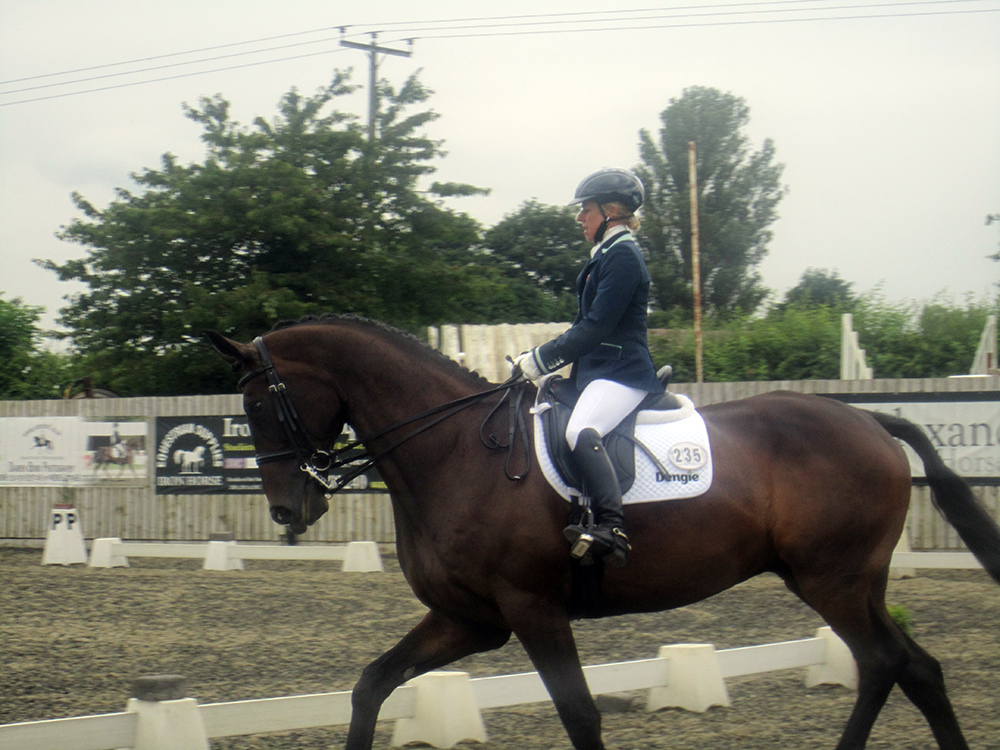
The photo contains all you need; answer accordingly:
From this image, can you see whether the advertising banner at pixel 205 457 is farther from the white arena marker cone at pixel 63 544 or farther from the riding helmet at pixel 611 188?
the riding helmet at pixel 611 188

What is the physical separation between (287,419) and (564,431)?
3.98 feet

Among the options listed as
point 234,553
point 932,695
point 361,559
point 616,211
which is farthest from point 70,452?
point 932,695

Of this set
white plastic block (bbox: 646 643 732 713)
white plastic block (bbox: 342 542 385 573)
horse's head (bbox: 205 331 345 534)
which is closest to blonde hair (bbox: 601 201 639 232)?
horse's head (bbox: 205 331 345 534)

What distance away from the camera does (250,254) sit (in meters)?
23.0

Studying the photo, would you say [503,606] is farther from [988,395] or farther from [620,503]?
[988,395]

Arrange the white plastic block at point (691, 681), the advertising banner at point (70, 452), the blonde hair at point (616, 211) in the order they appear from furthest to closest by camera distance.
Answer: the advertising banner at point (70, 452) → the white plastic block at point (691, 681) → the blonde hair at point (616, 211)

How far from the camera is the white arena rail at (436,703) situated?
4.41 metres

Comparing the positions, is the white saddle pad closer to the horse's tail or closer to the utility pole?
the horse's tail

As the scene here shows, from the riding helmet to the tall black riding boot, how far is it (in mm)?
1139

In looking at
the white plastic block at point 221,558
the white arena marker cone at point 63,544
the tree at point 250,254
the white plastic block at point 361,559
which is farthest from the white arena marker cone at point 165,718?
the tree at point 250,254

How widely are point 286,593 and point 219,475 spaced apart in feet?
18.5

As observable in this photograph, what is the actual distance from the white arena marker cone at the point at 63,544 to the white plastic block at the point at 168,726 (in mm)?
10262

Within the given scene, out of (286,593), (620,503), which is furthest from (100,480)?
(620,503)

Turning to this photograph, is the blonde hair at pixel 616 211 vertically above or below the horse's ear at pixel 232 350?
above
